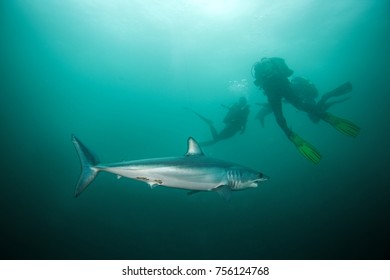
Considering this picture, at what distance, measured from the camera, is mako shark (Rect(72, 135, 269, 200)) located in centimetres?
423

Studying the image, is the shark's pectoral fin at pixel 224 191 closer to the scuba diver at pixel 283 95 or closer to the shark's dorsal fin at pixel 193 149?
the shark's dorsal fin at pixel 193 149

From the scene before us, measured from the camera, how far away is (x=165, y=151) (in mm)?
42906

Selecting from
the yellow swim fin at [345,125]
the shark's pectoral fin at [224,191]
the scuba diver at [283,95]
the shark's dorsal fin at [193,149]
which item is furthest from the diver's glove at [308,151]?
the shark's dorsal fin at [193,149]

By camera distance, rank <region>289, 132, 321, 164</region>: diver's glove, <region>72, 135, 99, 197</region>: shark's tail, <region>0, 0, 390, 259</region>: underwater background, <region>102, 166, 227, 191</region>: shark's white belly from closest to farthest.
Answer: <region>102, 166, 227, 191</region>: shark's white belly < <region>72, 135, 99, 197</region>: shark's tail < <region>289, 132, 321, 164</region>: diver's glove < <region>0, 0, 390, 259</region>: underwater background

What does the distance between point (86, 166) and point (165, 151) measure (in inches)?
1508

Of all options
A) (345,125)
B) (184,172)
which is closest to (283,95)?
(345,125)

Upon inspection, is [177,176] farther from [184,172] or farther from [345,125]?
[345,125]

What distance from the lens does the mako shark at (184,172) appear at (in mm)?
4230

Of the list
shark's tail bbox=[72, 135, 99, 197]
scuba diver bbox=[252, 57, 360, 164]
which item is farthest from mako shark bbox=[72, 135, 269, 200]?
scuba diver bbox=[252, 57, 360, 164]

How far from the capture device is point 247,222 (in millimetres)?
20422

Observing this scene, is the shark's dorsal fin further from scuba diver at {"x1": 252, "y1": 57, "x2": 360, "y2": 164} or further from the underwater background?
the underwater background

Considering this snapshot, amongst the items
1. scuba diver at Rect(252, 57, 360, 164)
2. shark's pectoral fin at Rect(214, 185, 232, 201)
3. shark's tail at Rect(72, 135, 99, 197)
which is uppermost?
scuba diver at Rect(252, 57, 360, 164)

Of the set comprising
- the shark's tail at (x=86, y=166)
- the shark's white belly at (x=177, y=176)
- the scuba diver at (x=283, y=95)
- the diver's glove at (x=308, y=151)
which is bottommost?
the shark's white belly at (x=177, y=176)
